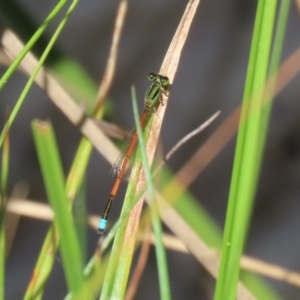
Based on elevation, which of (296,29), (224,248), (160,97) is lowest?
(224,248)

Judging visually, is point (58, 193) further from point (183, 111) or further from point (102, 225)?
point (183, 111)

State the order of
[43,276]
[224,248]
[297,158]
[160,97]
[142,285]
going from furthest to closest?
[297,158] → [142,285] → [160,97] → [43,276] → [224,248]

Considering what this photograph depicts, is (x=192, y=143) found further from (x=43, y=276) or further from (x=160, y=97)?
(x=43, y=276)

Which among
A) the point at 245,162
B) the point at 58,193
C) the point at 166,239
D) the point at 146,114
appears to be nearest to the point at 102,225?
the point at 166,239

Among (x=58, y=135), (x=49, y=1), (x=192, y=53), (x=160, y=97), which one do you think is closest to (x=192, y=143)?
(x=192, y=53)

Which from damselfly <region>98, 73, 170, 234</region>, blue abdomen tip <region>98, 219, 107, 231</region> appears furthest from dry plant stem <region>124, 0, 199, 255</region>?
blue abdomen tip <region>98, 219, 107, 231</region>

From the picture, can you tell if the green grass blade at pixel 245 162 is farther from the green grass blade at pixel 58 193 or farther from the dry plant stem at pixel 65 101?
the dry plant stem at pixel 65 101

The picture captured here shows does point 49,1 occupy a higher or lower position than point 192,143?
higher

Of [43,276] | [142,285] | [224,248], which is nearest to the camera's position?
[224,248]
